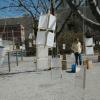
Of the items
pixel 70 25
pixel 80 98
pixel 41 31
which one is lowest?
pixel 80 98

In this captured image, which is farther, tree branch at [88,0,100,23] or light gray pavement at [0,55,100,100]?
light gray pavement at [0,55,100,100]

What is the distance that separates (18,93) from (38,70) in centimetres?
657

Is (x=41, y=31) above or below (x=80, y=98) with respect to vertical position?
above

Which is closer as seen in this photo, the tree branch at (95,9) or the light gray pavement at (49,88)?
the tree branch at (95,9)

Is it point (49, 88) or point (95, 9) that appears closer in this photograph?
point (95, 9)

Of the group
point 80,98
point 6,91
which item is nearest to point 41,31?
point 80,98

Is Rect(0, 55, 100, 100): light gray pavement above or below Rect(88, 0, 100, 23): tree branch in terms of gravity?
below

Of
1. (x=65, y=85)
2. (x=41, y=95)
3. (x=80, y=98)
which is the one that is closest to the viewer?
(x=80, y=98)

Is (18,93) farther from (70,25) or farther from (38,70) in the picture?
(70,25)

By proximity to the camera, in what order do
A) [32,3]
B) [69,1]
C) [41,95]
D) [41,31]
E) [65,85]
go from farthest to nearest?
[32,3] → [65,85] → [41,95] → [41,31] → [69,1]

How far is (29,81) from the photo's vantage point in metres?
14.1

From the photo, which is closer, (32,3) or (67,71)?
(67,71)

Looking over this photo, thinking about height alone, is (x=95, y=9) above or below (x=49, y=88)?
above

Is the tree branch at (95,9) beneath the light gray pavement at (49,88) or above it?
above
